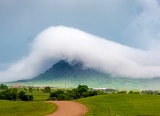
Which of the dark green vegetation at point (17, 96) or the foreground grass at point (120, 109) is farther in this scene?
the dark green vegetation at point (17, 96)

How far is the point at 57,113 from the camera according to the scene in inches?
2581

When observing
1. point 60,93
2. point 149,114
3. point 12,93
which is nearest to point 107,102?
point 149,114

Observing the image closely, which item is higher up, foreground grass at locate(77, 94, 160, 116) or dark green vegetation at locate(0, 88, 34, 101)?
dark green vegetation at locate(0, 88, 34, 101)

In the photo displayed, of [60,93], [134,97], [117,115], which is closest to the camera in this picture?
[117,115]

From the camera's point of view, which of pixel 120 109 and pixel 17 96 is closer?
pixel 120 109

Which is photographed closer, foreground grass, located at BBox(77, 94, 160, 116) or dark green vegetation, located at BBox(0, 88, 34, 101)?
foreground grass, located at BBox(77, 94, 160, 116)

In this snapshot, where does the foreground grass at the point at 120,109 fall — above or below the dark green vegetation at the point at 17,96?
below

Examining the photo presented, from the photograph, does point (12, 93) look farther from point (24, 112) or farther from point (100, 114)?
point (100, 114)

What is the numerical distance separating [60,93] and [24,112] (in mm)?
56006

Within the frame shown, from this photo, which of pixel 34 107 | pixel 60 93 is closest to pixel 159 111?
pixel 34 107

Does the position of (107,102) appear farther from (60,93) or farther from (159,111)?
(60,93)

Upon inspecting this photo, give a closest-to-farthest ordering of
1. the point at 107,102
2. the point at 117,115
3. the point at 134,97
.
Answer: the point at 117,115
the point at 107,102
the point at 134,97

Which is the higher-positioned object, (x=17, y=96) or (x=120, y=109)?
(x=17, y=96)

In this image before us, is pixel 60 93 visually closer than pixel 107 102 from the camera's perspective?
No
